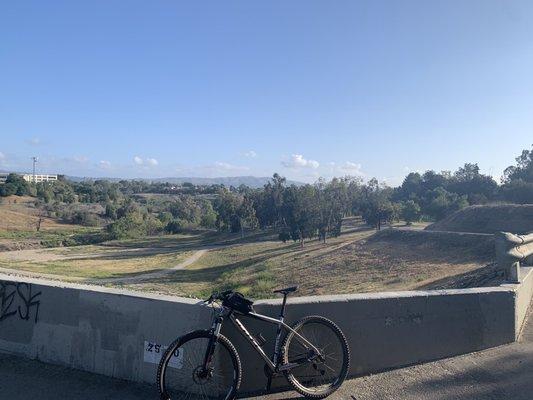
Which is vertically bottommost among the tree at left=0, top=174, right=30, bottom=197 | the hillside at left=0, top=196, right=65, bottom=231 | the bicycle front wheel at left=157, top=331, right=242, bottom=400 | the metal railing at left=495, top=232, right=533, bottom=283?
the hillside at left=0, top=196, right=65, bottom=231

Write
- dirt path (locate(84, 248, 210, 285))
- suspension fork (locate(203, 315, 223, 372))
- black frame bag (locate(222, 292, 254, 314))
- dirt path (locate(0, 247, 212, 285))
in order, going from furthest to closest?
dirt path (locate(84, 248, 210, 285)) → dirt path (locate(0, 247, 212, 285)) → black frame bag (locate(222, 292, 254, 314)) → suspension fork (locate(203, 315, 223, 372))

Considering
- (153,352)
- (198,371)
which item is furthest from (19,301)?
(198,371)

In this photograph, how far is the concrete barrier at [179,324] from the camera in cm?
480

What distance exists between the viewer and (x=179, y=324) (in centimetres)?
475

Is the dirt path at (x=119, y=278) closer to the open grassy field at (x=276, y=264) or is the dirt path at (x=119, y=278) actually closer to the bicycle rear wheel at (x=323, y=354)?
the open grassy field at (x=276, y=264)

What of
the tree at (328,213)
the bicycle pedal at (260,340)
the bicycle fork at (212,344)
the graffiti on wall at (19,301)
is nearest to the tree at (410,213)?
the tree at (328,213)

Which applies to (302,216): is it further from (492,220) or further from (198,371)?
(198,371)

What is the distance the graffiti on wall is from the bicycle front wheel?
6.59 ft

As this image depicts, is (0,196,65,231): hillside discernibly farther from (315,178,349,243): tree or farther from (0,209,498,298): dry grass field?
(315,178,349,243): tree

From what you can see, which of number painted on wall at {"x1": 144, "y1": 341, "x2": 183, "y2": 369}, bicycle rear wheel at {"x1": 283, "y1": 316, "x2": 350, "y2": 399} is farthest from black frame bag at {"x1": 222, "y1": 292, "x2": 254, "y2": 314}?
number painted on wall at {"x1": 144, "y1": 341, "x2": 183, "y2": 369}

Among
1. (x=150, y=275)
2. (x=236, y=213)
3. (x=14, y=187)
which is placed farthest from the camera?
(x=14, y=187)

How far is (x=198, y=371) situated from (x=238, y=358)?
409mm

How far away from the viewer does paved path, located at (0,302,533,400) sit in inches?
182

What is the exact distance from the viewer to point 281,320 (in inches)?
183
